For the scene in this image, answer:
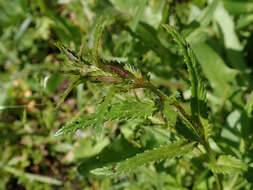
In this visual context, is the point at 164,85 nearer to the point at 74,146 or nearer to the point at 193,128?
the point at 74,146

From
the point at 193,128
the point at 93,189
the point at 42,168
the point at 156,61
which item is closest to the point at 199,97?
the point at 193,128

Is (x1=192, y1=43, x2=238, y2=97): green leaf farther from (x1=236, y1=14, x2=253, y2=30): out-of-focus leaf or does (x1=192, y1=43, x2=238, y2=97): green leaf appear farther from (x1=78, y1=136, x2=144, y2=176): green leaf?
(x1=78, y1=136, x2=144, y2=176): green leaf

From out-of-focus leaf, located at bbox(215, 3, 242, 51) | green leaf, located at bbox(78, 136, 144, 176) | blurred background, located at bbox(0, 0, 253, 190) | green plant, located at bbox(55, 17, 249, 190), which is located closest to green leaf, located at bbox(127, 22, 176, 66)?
blurred background, located at bbox(0, 0, 253, 190)

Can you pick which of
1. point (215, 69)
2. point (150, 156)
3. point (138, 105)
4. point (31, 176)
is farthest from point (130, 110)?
point (31, 176)

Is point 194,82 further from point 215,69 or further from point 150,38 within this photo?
point 215,69

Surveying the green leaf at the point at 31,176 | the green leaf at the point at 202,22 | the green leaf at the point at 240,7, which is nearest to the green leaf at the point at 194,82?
the green leaf at the point at 202,22
